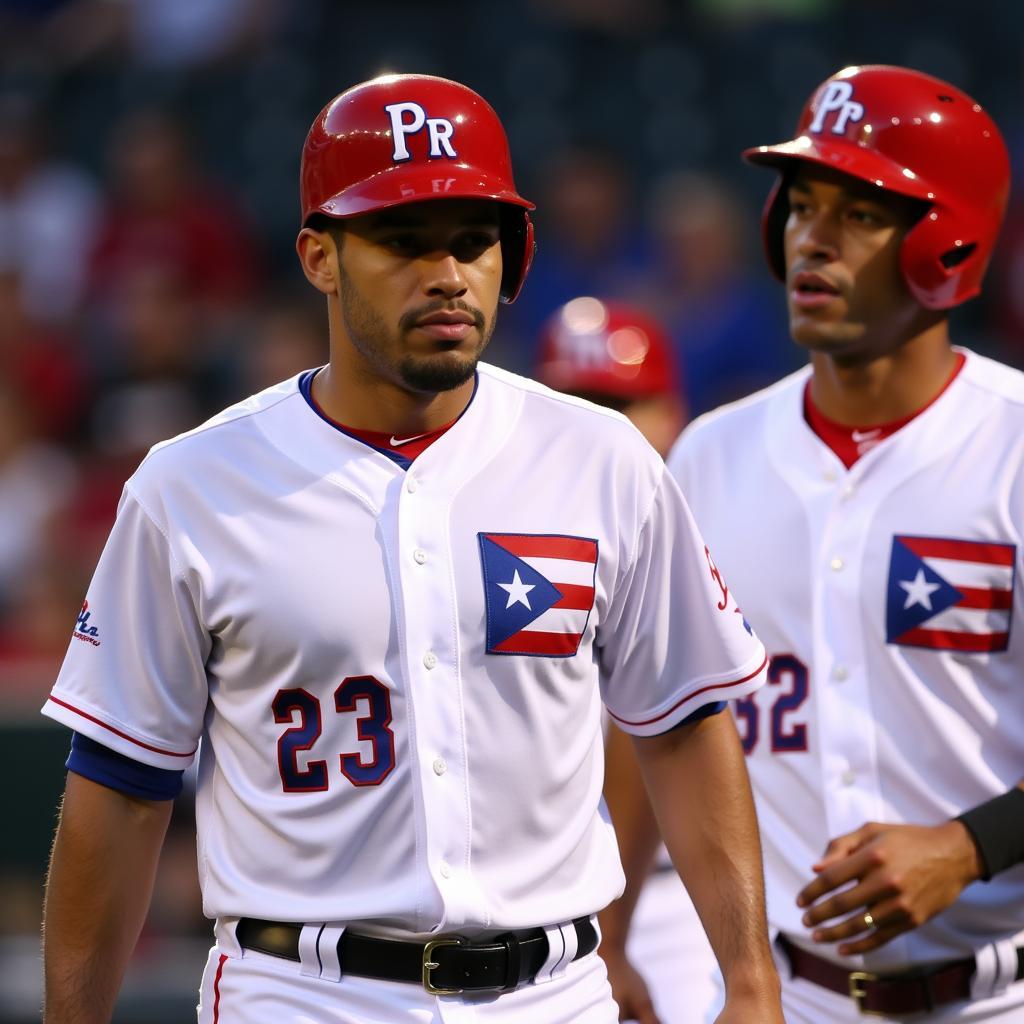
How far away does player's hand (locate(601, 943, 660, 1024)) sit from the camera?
3662 millimetres

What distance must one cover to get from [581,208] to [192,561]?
5.92 meters

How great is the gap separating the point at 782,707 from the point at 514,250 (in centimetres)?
109

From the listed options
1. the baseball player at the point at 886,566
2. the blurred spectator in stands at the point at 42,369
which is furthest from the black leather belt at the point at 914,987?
the blurred spectator in stands at the point at 42,369

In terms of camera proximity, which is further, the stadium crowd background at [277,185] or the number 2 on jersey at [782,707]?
the stadium crowd background at [277,185]

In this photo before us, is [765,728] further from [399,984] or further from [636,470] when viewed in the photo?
[399,984]

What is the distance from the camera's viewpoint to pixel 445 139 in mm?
2936

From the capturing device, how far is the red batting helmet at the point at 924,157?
3.68 m

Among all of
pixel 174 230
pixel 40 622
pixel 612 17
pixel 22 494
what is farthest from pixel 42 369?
pixel 612 17

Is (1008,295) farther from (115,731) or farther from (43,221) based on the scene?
(115,731)

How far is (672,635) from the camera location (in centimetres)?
310

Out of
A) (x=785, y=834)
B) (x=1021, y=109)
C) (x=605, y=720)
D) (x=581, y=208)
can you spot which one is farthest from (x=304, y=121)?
(x=785, y=834)

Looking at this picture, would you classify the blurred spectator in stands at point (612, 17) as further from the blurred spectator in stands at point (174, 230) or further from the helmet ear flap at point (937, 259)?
the helmet ear flap at point (937, 259)

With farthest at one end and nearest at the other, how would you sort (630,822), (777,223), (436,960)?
(777,223) → (630,822) → (436,960)

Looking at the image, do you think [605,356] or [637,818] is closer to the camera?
[637,818]
